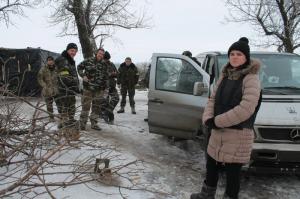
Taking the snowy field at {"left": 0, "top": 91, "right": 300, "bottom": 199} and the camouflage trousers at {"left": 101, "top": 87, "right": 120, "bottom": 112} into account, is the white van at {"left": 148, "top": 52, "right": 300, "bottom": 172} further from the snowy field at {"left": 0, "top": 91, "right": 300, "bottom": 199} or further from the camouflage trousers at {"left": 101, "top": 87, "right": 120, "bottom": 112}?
the camouflage trousers at {"left": 101, "top": 87, "right": 120, "bottom": 112}

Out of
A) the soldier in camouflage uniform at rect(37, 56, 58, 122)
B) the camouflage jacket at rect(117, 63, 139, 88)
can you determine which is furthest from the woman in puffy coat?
the camouflage jacket at rect(117, 63, 139, 88)

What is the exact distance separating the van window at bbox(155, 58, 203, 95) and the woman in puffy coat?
217cm

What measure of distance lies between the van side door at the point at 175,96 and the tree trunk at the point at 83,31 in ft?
43.1

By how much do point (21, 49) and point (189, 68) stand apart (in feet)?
37.5

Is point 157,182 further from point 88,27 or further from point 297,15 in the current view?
point 297,15

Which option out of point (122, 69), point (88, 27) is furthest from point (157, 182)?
point (88, 27)

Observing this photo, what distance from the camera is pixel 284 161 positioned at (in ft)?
17.8

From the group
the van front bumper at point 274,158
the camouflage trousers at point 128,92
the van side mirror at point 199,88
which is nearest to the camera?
the van front bumper at point 274,158

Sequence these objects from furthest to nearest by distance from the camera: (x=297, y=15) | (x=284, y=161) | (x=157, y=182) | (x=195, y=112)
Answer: (x=297, y=15) → (x=195, y=112) → (x=157, y=182) → (x=284, y=161)

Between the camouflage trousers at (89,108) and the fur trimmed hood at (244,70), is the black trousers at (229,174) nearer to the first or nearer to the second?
the fur trimmed hood at (244,70)

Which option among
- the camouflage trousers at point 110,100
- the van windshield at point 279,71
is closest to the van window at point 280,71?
the van windshield at point 279,71

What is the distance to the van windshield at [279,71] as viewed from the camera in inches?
249

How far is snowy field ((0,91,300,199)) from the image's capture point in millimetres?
5148

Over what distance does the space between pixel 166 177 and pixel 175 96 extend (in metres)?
1.45
